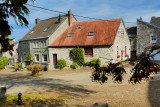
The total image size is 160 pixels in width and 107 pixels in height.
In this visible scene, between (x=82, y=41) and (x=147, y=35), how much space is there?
39.1 ft

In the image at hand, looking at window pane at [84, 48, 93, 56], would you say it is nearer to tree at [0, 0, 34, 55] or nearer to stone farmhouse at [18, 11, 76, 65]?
stone farmhouse at [18, 11, 76, 65]

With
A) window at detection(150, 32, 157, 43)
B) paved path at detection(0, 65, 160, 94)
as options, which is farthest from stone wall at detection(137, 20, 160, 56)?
paved path at detection(0, 65, 160, 94)

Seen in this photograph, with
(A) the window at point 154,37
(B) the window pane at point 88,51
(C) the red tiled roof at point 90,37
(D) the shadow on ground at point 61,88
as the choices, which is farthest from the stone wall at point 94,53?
(A) the window at point 154,37

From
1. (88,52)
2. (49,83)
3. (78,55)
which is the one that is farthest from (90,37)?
(49,83)

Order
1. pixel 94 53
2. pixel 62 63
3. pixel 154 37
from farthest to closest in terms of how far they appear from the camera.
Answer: pixel 154 37 < pixel 62 63 < pixel 94 53

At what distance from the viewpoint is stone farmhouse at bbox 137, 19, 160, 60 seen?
21.5 m

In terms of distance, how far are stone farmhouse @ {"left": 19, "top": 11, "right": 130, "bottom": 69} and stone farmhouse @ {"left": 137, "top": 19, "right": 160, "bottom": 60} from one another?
255cm

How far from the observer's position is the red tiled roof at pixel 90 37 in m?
18.7

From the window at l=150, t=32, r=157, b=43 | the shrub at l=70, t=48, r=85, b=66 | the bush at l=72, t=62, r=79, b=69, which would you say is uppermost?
the window at l=150, t=32, r=157, b=43

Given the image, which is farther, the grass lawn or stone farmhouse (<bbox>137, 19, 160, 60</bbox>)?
stone farmhouse (<bbox>137, 19, 160, 60</bbox>)

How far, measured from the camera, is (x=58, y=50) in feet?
70.8

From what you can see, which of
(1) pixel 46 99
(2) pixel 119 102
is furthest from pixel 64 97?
(2) pixel 119 102

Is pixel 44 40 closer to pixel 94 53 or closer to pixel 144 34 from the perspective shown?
pixel 94 53

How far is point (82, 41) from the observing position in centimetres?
1986
